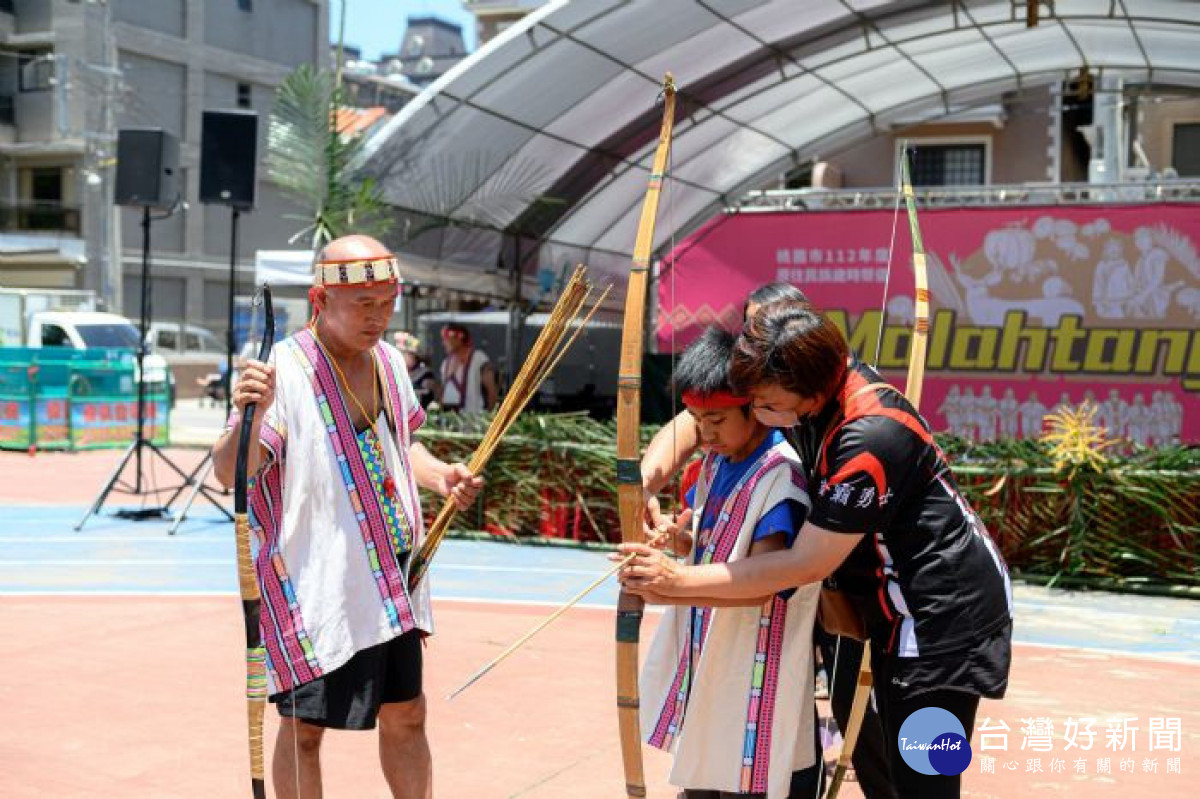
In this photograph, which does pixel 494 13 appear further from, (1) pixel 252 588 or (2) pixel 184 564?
(1) pixel 252 588

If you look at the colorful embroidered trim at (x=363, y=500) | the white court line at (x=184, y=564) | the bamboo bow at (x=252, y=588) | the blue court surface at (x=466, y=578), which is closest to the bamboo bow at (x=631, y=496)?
the colorful embroidered trim at (x=363, y=500)

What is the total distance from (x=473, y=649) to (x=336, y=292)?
370cm

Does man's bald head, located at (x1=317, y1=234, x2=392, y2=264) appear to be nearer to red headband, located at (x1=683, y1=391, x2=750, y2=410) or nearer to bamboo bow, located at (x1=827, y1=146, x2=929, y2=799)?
red headband, located at (x1=683, y1=391, x2=750, y2=410)

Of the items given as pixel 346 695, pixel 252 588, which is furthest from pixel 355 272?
pixel 346 695

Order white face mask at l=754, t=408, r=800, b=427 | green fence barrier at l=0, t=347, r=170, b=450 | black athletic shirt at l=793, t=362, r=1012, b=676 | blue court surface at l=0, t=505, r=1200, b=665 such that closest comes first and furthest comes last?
black athletic shirt at l=793, t=362, r=1012, b=676 < white face mask at l=754, t=408, r=800, b=427 < blue court surface at l=0, t=505, r=1200, b=665 < green fence barrier at l=0, t=347, r=170, b=450

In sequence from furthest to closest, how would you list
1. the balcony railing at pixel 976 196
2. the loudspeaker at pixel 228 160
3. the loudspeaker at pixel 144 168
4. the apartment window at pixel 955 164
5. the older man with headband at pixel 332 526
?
1. the apartment window at pixel 955 164
2. the balcony railing at pixel 976 196
3. the loudspeaker at pixel 144 168
4. the loudspeaker at pixel 228 160
5. the older man with headband at pixel 332 526

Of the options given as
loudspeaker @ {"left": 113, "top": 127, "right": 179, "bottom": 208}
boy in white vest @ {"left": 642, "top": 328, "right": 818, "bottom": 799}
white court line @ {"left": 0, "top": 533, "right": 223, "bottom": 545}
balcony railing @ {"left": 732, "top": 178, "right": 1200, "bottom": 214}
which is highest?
balcony railing @ {"left": 732, "top": 178, "right": 1200, "bottom": 214}

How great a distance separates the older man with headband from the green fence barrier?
1489 cm

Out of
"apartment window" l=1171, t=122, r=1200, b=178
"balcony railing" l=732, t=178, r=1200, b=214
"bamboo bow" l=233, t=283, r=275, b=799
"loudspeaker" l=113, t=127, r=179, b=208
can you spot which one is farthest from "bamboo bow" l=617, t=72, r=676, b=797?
"apartment window" l=1171, t=122, r=1200, b=178

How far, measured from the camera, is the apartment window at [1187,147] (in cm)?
2534

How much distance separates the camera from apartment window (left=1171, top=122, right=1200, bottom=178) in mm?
25344

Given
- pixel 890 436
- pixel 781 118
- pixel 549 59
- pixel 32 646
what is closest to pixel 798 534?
pixel 890 436

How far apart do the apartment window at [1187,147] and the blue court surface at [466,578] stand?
1914cm

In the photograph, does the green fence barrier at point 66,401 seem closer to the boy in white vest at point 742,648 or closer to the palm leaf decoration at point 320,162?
the palm leaf decoration at point 320,162
